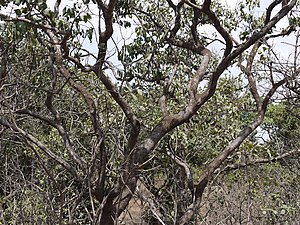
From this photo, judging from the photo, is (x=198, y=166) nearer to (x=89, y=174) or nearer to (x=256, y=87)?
(x=256, y=87)

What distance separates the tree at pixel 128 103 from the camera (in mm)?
3605

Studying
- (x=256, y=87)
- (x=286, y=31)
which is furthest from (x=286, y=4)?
(x=256, y=87)

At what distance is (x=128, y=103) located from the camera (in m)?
4.22

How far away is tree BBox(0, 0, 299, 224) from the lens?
11.8 ft

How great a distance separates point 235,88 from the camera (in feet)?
19.8

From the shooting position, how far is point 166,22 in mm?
5430

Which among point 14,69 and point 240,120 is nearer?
point 14,69

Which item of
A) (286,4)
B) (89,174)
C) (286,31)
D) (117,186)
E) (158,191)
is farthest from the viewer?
(286,31)

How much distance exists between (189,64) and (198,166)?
135 cm

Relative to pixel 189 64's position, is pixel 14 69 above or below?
below

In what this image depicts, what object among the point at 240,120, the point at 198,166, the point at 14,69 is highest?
the point at 240,120

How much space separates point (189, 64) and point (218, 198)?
1895mm

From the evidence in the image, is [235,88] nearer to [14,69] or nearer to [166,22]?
[166,22]

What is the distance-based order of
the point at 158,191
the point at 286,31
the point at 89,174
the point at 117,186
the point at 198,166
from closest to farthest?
the point at 89,174 < the point at 117,186 < the point at 158,191 < the point at 286,31 < the point at 198,166
